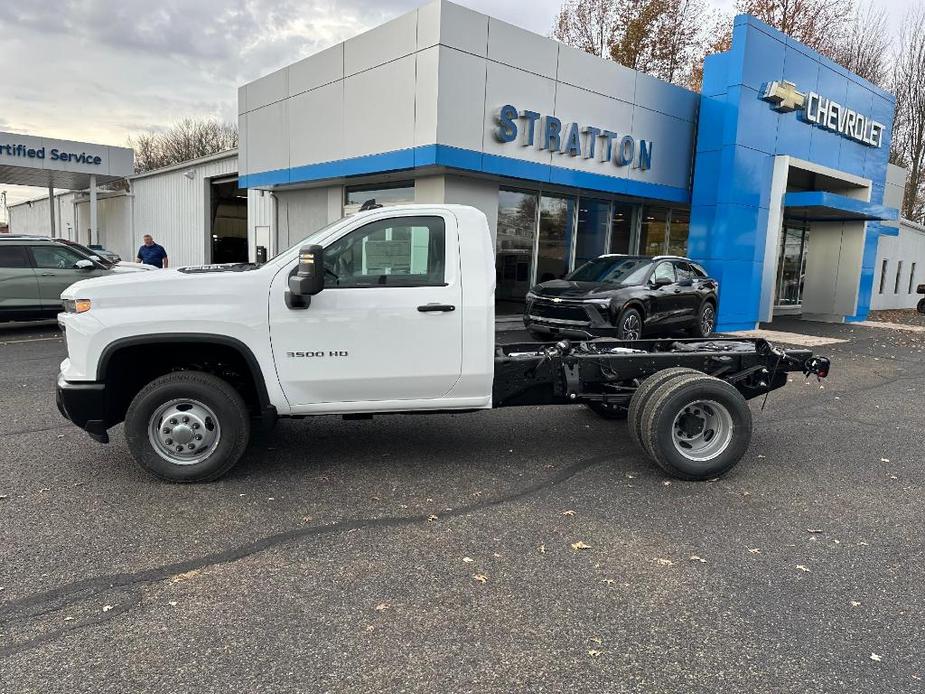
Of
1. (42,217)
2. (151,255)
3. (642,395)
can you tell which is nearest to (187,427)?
(642,395)

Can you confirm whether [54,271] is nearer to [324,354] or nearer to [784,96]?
[324,354]

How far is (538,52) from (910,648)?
12733 millimetres

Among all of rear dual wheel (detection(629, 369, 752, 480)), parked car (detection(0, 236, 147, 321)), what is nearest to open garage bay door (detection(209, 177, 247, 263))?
parked car (detection(0, 236, 147, 321))

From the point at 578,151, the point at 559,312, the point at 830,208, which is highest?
the point at 578,151

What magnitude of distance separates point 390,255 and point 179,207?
24.1m

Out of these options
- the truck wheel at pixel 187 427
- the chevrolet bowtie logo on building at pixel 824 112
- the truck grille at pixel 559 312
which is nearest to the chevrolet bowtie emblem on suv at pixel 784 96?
the chevrolet bowtie logo on building at pixel 824 112

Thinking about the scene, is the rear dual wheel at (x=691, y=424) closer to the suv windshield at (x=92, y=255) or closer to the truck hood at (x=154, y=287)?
the truck hood at (x=154, y=287)

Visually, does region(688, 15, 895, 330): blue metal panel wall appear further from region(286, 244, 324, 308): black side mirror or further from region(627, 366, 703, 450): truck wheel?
region(286, 244, 324, 308): black side mirror

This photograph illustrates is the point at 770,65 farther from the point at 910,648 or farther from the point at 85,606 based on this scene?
the point at 85,606

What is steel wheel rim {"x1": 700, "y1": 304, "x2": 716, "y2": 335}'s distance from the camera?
47.4ft

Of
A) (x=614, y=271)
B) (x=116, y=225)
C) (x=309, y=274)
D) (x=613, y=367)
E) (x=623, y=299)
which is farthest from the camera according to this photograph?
(x=116, y=225)

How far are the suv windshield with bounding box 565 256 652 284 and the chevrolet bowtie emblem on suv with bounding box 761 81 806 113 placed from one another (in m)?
6.50

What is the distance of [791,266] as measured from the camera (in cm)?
2225

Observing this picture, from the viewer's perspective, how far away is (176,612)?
3.19m
